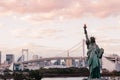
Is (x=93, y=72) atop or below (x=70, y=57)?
below

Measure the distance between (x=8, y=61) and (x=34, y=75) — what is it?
324ft

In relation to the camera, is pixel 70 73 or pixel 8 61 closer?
pixel 70 73

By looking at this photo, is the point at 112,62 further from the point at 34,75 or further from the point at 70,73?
the point at 34,75

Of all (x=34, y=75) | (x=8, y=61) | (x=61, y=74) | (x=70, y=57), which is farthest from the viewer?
(x=8, y=61)

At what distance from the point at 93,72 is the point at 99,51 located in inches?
23.7

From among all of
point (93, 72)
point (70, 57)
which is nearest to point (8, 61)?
point (70, 57)

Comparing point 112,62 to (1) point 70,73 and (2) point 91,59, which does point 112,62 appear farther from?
(2) point 91,59

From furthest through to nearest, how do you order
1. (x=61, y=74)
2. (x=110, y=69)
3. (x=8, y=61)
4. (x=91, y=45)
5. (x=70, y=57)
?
1. (x=8, y=61)
2. (x=70, y=57)
3. (x=110, y=69)
4. (x=61, y=74)
5. (x=91, y=45)

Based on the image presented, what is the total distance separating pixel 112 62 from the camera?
76.4m

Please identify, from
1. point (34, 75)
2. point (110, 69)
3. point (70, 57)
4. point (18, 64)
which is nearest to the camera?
point (34, 75)

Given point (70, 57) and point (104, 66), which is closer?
point (104, 66)

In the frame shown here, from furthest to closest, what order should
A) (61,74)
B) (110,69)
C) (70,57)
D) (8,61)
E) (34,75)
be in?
(8,61)
(70,57)
(110,69)
(61,74)
(34,75)

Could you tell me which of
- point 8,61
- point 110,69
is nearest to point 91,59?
point 110,69

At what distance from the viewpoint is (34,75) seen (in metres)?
31.7
